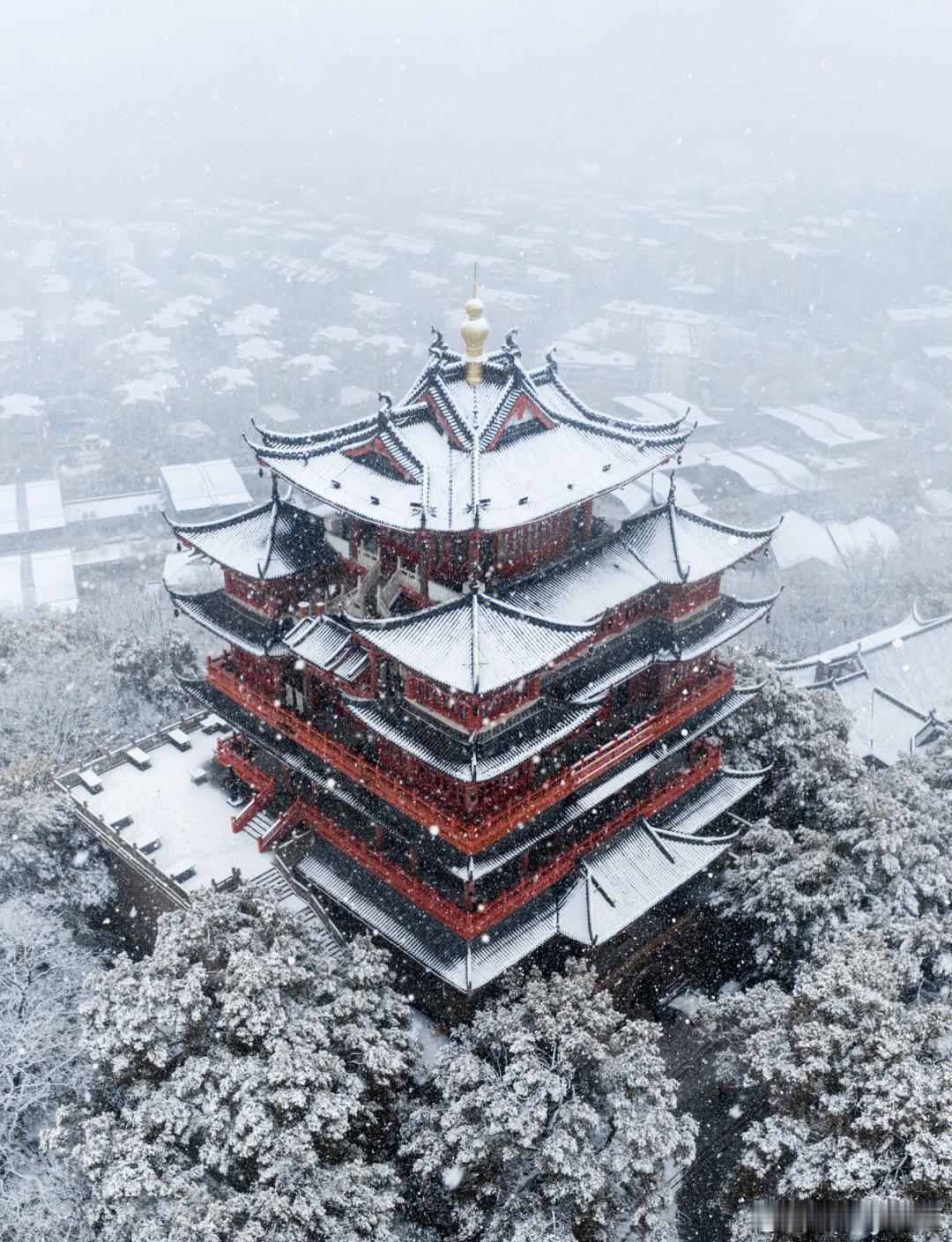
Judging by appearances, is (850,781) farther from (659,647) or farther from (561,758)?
(561,758)

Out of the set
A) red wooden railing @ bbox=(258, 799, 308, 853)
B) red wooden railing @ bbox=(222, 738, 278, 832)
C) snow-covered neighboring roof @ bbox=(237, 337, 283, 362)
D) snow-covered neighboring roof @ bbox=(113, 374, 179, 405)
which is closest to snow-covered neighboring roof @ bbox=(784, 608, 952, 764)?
red wooden railing @ bbox=(258, 799, 308, 853)

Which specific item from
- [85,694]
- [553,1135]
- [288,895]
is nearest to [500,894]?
[288,895]

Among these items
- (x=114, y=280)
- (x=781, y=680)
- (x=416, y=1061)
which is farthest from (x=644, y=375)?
(x=416, y=1061)

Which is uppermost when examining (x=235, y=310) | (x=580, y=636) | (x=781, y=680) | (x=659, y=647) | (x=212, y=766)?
(x=580, y=636)

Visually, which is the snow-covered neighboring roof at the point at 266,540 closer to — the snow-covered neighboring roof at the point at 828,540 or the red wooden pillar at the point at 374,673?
the red wooden pillar at the point at 374,673

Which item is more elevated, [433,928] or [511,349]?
[511,349]

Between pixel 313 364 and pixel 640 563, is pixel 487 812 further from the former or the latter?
pixel 313 364
